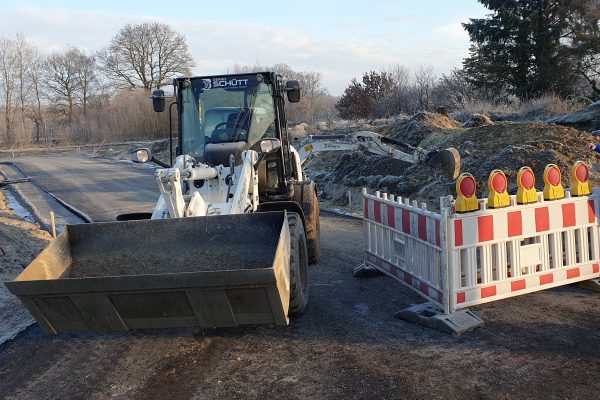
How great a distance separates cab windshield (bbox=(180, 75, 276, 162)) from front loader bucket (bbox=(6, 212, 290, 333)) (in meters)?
2.28

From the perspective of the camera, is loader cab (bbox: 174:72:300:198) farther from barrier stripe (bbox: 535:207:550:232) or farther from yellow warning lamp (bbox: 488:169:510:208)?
barrier stripe (bbox: 535:207:550:232)

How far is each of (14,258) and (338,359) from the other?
20.8 ft

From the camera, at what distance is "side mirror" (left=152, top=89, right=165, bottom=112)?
7699mm

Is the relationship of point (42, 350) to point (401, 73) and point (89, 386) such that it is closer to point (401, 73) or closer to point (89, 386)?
point (89, 386)

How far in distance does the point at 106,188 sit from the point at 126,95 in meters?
40.6

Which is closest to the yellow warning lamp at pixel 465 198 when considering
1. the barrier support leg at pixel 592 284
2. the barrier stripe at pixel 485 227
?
the barrier stripe at pixel 485 227

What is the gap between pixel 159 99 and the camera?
778cm

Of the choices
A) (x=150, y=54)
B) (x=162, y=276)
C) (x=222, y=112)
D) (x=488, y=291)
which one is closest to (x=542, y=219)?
(x=488, y=291)

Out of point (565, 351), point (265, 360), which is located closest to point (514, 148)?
point (565, 351)

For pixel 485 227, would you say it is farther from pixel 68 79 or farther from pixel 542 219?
pixel 68 79

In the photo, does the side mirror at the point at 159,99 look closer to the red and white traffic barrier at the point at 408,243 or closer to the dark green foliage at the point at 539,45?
the red and white traffic barrier at the point at 408,243

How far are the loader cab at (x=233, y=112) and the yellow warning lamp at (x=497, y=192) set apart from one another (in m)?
2.99

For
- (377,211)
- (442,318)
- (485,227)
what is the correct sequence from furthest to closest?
(377,211) < (485,227) < (442,318)

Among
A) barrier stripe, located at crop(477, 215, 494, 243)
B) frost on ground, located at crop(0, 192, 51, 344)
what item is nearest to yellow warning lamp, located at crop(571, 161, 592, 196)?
barrier stripe, located at crop(477, 215, 494, 243)
